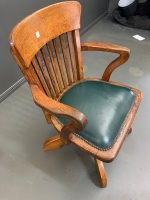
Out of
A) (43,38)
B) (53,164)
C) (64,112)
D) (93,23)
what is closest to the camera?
(64,112)

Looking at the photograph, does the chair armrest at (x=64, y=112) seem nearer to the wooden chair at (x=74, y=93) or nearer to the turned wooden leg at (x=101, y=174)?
the wooden chair at (x=74, y=93)

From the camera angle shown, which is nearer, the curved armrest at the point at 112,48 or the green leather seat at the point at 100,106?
the green leather seat at the point at 100,106

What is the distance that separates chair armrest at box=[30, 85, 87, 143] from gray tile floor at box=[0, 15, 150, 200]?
43 centimetres

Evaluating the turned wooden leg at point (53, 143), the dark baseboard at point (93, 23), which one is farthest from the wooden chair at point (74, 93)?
the dark baseboard at point (93, 23)

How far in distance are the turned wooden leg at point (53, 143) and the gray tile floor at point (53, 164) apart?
5 cm

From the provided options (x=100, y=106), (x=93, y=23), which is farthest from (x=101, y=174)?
(x=93, y=23)

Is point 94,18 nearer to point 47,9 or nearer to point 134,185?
point 47,9

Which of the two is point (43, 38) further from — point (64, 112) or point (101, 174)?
point (101, 174)

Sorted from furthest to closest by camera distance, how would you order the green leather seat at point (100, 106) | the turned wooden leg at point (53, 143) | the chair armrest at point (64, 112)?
the turned wooden leg at point (53, 143)
the green leather seat at point (100, 106)
the chair armrest at point (64, 112)

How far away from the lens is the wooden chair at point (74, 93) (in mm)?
852

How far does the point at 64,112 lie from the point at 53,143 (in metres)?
0.57

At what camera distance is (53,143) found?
131 centimetres

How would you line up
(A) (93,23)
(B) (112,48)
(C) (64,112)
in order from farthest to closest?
(A) (93,23), (B) (112,48), (C) (64,112)

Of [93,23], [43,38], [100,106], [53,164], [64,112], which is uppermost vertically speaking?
[43,38]
